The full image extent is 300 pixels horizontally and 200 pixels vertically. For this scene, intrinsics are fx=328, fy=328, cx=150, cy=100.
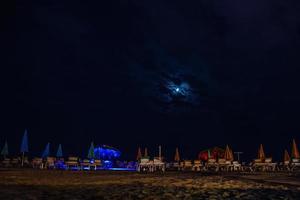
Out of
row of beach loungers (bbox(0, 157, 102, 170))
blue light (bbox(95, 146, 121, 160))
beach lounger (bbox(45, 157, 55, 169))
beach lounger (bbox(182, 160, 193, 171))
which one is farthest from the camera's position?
blue light (bbox(95, 146, 121, 160))

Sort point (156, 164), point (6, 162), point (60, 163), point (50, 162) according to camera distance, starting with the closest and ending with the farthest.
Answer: point (156, 164), point (50, 162), point (60, 163), point (6, 162)

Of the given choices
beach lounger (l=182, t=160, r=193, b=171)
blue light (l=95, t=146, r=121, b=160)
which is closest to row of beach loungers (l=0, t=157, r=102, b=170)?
blue light (l=95, t=146, r=121, b=160)

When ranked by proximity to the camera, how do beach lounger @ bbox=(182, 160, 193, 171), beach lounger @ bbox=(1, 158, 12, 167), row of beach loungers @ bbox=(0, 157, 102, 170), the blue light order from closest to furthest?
row of beach loungers @ bbox=(0, 157, 102, 170) → beach lounger @ bbox=(182, 160, 193, 171) → beach lounger @ bbox=(1, 158, 12, 167) → the blue light

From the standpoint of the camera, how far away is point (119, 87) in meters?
83.4

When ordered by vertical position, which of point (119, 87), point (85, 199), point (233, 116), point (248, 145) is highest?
point (119, 87)

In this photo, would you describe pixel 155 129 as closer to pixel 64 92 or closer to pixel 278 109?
pixel 64 92

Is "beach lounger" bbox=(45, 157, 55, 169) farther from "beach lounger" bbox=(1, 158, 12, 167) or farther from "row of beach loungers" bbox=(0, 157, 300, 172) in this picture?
"beach lounger" bbox=(1, 158, 12, 167)

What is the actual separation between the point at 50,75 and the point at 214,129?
1644 inches

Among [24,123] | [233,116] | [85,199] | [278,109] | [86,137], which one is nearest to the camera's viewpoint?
[85,199]

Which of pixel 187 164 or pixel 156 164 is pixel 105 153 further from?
pixel 156 164

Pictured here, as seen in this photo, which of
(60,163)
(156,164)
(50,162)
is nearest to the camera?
(156,164)

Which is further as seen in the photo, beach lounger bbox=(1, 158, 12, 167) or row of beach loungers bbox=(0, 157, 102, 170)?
beach lounger bbox=(1, 158, 12, 167)

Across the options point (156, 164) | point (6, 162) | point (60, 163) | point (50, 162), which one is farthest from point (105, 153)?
point (156, 164)

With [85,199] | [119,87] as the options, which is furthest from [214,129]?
[85,199]
